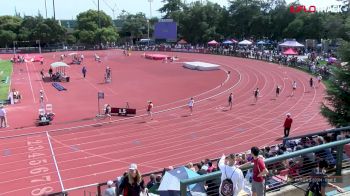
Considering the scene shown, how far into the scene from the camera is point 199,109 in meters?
30.4

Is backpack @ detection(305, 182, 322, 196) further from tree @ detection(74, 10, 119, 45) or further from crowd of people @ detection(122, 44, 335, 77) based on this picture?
tree @ detection(74, 10, 119, 45)

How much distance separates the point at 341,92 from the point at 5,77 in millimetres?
40582

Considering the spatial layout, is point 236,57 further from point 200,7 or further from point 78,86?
point 78,86

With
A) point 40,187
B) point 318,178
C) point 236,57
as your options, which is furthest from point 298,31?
point 318,178

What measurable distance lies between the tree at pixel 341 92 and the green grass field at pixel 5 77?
28.3 m

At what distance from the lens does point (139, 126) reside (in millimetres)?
25609

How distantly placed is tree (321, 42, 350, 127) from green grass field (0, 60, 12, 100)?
28.3m

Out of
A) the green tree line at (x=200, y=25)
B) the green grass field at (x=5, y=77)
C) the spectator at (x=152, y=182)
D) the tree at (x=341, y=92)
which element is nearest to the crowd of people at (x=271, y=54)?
the green tree line at (x=200, y=25)

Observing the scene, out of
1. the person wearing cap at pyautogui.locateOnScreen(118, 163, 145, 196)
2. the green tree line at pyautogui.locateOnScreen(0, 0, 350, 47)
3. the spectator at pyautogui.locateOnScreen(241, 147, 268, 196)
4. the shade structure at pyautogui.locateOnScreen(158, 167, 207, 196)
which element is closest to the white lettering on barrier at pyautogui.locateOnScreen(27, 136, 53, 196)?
the shade structure at pyautogui.locateOnScreen(158, 167, 207, 196)

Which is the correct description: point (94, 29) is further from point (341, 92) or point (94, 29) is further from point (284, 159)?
point (284, 159)

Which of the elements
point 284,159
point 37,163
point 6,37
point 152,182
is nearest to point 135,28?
point 6,37

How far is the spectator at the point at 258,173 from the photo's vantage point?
6312 mm

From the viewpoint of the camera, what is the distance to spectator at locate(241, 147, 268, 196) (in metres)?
6.31

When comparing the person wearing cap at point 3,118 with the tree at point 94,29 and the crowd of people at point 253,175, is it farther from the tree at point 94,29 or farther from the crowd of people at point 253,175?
the tree at point 94,29
